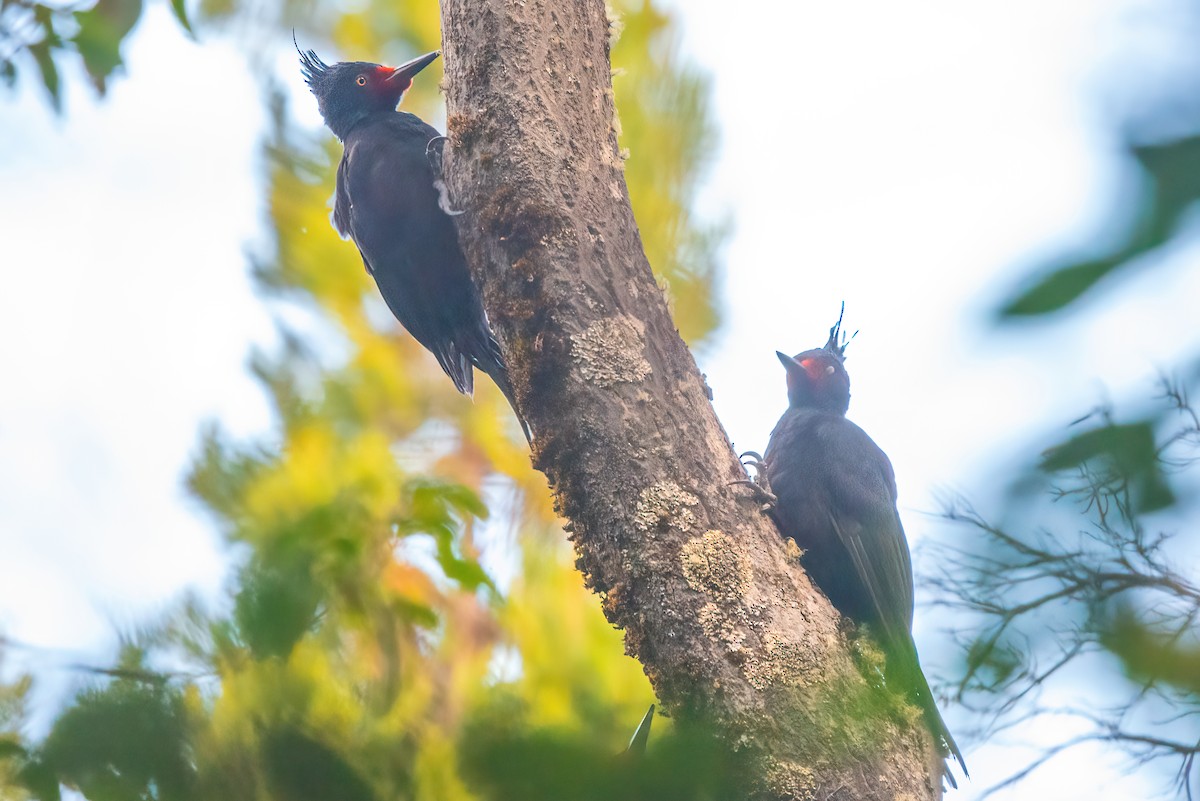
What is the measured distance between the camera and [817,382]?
4270 mm

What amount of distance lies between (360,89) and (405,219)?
98 cm

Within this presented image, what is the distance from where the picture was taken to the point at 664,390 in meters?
2.44

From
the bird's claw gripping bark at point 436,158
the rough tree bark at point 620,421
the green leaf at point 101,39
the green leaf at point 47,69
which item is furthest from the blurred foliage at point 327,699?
the bird's claw gripping bark at point 436,158

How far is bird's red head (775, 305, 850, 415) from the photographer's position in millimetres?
4262

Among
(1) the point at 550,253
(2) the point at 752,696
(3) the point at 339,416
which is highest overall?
(3) the point at 339,416

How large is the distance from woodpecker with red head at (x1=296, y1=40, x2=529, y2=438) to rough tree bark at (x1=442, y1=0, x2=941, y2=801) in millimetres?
830


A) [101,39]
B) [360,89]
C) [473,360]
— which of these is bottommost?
[101,39]

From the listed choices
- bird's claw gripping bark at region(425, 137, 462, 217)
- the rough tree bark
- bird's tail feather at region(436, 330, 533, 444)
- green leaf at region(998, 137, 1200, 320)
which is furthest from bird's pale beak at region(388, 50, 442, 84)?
green leaf at region(998, 137, 1200, 320)

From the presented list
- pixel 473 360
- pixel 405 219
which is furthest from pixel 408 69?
pixel 473 360

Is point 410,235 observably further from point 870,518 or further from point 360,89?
point 870,518

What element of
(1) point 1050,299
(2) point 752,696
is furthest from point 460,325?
(1) point 1050,299

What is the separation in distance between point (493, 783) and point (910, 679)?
28 cm

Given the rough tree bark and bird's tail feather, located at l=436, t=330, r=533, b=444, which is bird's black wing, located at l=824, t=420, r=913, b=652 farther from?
bird's tail feather, located at l=436, t=330, r=533, b=444

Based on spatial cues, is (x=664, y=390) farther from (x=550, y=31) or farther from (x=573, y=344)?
(x=550, y=31)
